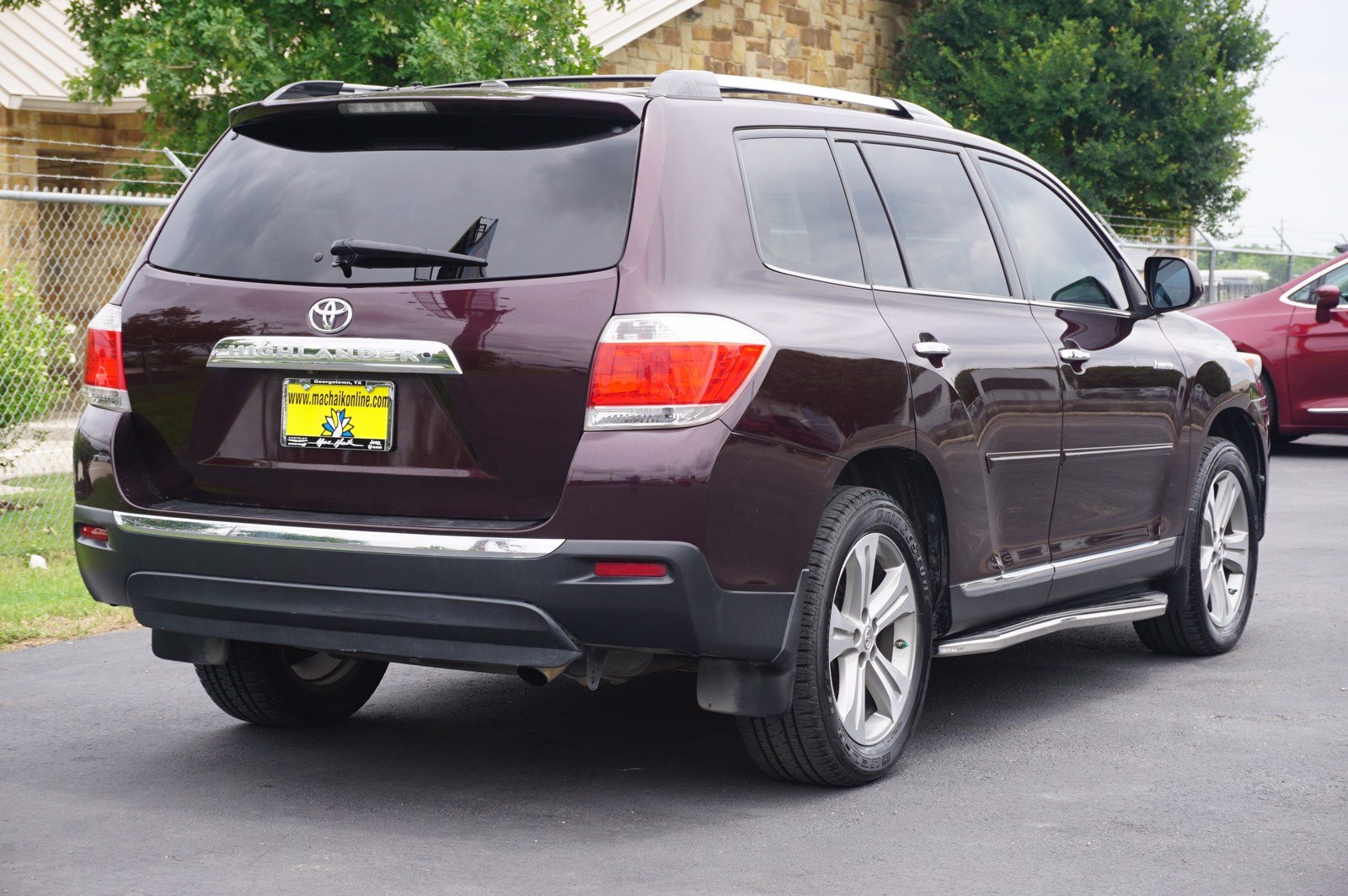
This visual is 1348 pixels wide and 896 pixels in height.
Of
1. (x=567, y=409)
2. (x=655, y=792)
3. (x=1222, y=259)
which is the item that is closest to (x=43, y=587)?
(x=655, y=792)

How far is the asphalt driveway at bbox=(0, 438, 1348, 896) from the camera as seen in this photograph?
4.09m

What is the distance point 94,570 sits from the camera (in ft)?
15.3

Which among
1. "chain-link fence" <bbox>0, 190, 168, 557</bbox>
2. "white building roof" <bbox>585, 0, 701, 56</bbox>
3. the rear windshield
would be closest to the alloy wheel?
the rear windshield

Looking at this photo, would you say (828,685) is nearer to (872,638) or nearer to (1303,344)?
(872,638)

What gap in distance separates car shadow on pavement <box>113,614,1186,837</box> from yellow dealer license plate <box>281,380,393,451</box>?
1004 millimetres

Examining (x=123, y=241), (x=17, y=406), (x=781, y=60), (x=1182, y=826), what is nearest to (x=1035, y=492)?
(x=1182, y=826)

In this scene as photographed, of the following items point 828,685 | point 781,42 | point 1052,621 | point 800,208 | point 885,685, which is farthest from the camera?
point 781,42

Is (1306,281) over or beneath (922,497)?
over

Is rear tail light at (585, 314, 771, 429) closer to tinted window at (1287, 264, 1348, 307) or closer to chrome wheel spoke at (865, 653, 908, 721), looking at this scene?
chrome wheel spoke at (865, 653, 908, 721)

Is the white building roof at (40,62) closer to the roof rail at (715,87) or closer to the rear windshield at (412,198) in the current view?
the roof rail at (715,87)

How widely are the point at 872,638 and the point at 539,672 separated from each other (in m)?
1.01

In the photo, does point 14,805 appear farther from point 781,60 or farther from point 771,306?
point 781,60

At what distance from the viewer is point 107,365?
185 inches

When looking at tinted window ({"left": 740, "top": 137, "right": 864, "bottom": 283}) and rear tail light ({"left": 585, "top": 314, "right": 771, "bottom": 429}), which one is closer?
rear tail light ({"left": 585, "top": 314, "right": 771, "bottom": 429})
